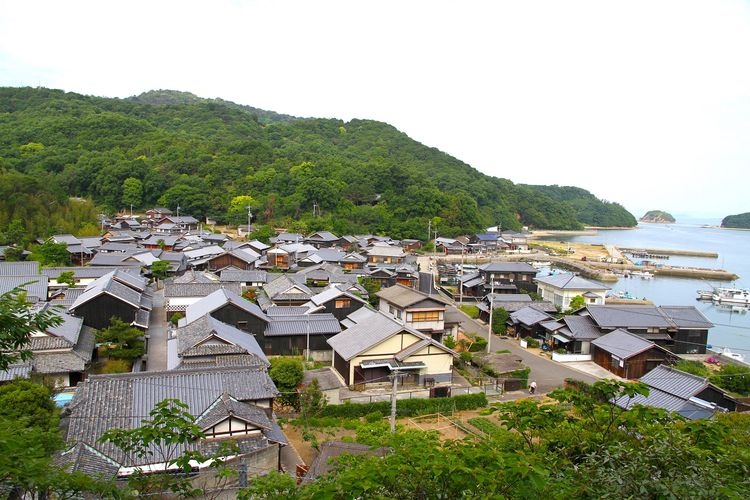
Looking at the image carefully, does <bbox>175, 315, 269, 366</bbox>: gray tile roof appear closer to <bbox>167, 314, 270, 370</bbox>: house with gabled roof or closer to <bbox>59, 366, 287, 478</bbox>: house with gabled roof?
<bbox>167, 314, 270, 370</bbox>: house with gabled roof

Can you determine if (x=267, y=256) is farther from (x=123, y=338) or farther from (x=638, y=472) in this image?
(x=638, y=472)

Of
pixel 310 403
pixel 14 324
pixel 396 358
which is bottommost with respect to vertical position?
pixel 310 403

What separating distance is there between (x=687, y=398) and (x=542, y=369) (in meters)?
5.59

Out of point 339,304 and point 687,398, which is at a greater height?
point 339,304

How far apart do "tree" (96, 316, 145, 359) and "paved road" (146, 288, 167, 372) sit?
0.57 meters

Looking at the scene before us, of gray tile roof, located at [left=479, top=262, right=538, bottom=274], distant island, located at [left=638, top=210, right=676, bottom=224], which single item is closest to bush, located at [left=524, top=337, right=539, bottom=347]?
gray tile roof, located at [left=479, top=262, right=538, bottom=274]

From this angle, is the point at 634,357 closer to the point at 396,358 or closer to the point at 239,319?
the point at 396,358

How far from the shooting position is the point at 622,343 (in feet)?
59.7

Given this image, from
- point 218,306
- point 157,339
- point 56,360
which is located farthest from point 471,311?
point 56,360

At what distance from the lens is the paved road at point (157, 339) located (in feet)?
52.0

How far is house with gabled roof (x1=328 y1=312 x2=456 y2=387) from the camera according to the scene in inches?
601

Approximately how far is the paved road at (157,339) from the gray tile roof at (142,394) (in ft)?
18.5

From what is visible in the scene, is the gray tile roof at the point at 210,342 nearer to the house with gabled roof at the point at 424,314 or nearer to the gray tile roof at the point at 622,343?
the house with gabled roof at the point at 424,314

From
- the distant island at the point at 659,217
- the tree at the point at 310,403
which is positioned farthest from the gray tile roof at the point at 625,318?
the distant island at the point at 659,217
